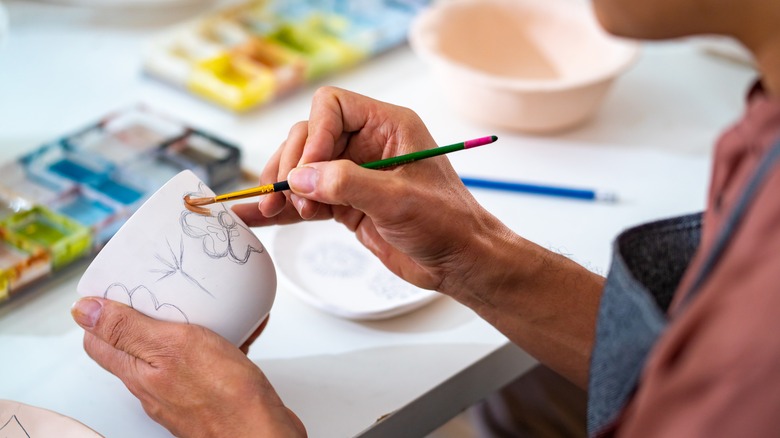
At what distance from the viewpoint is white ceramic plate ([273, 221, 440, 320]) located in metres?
0.86

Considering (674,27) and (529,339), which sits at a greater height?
(674,27)

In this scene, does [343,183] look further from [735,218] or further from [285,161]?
[735,218]

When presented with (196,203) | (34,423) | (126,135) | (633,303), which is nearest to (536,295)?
(633,303)

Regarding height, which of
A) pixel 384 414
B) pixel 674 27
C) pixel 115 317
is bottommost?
pixel 384 414

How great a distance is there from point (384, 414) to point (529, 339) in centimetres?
15

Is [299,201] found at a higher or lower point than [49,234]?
higher

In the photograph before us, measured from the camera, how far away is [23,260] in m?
0.87

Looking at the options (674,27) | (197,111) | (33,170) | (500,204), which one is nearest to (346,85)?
(197,111)

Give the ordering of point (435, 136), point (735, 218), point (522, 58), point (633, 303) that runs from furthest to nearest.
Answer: point (522, 58) < point (435, 136) < point (633, 303) < point (735, 218)

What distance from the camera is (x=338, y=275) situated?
922mm

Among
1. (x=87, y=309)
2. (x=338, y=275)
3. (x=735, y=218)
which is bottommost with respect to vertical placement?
(x=338, y=275)

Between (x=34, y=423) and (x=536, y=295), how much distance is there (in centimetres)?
43

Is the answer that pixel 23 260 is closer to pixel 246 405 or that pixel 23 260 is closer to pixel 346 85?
pixel 246 405

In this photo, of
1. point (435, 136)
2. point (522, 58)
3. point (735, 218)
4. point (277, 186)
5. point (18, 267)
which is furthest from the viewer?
point (522, 58)
